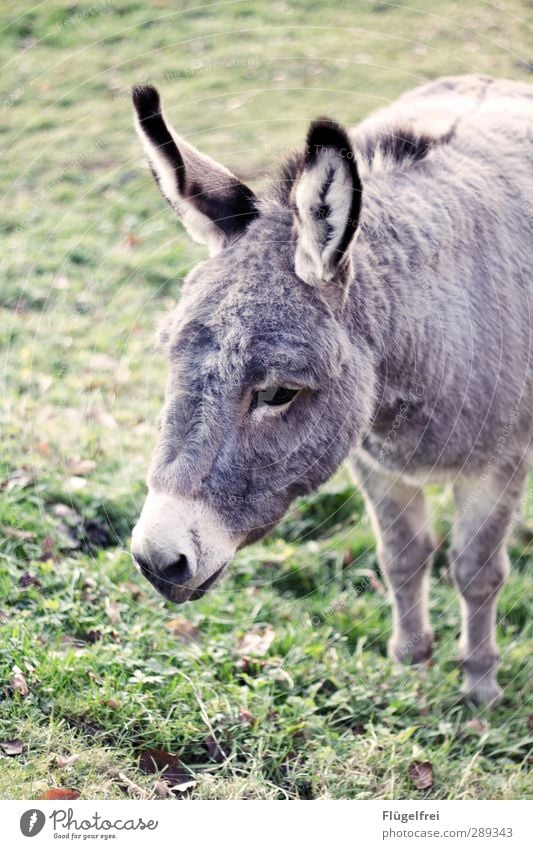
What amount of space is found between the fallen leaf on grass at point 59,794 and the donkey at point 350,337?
0.86 meters

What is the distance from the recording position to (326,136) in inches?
92.9

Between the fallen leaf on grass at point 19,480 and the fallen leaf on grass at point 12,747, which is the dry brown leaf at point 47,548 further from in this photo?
the fallen leaf on grass at point 12,747

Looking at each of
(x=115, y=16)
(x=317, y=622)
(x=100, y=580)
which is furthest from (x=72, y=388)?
(x=115, y=16)

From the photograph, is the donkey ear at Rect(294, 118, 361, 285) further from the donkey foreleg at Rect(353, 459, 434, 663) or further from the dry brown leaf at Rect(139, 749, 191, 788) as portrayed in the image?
the dry brown leaf at Rect(139, 749, 191, 788)

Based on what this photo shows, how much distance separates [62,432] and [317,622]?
70.8 inches

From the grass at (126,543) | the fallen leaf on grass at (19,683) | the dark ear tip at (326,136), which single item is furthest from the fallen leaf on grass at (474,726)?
the dark ear tip at (326,136)

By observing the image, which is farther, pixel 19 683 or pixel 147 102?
pixel 19 683

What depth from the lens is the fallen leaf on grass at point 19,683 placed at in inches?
123

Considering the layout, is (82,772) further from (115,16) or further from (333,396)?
(115,16)

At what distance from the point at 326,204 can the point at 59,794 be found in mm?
2200

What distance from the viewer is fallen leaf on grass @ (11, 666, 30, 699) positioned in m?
3.12

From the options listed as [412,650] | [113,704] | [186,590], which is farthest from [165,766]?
[412,650]

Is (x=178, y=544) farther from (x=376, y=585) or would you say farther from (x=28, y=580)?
(x=376, y=585)

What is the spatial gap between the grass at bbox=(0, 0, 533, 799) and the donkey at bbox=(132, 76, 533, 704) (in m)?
0.50
